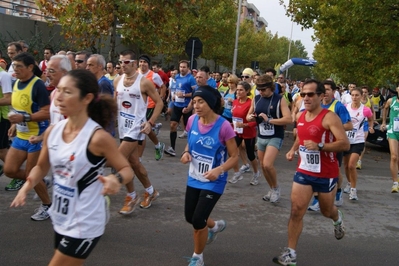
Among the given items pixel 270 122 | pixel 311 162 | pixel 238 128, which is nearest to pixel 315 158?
pixel 311 162

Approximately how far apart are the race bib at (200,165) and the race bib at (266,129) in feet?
9.44

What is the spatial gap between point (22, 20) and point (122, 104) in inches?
551

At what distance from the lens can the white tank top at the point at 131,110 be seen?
6480 millimetres

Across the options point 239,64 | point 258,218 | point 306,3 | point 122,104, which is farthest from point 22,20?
point 239,64

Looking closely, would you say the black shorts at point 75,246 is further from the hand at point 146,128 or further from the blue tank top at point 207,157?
the hand at point 146,128

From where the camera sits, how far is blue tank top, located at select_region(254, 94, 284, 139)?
7.39 m

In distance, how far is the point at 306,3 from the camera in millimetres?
20625

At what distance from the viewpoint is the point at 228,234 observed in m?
5.93

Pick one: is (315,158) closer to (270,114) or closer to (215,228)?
(215,228)

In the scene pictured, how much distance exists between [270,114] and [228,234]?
88.9 inches

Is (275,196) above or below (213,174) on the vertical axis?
below

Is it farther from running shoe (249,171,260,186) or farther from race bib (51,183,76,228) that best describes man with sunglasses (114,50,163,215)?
race bib (51,183,76,228)

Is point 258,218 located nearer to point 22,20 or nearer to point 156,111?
point 156,111

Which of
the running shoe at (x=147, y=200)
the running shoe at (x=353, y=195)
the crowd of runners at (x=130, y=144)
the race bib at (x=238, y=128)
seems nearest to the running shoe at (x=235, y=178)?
the crowd of runners at (x=130, y=144)
